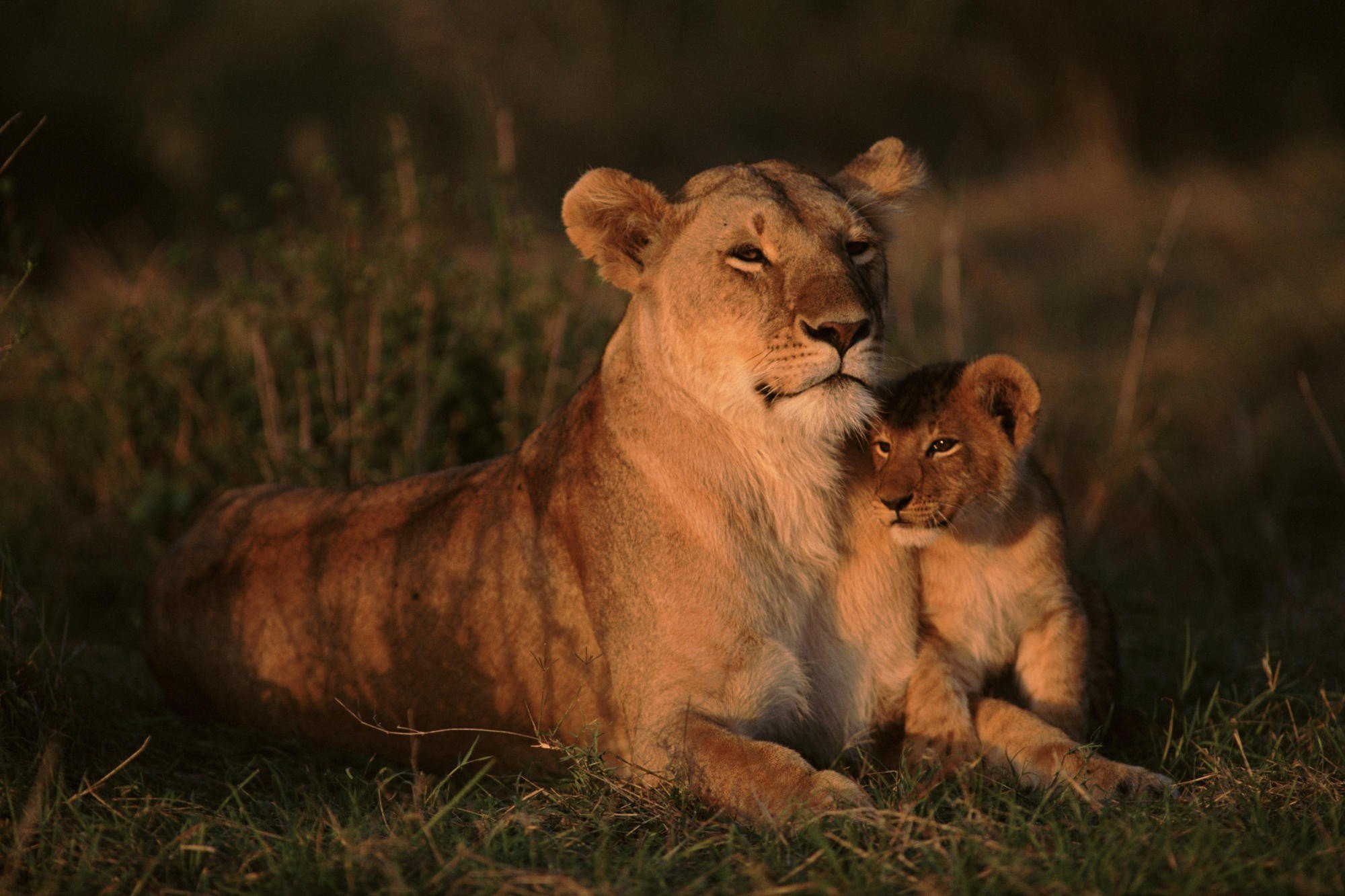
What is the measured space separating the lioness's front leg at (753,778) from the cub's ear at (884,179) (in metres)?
1.64

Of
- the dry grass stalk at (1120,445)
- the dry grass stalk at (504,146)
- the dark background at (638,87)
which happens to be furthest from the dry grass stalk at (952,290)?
the dark background at (638,87)

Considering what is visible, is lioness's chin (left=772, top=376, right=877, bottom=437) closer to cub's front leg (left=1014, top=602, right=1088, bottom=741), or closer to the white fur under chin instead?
the white fur under chin

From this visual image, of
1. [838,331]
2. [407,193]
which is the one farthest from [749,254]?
[407,193]

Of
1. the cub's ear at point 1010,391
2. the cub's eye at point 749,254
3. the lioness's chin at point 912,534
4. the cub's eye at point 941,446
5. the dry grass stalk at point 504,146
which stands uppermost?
the dry grass stalk at point 504,146

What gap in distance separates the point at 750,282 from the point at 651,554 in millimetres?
748

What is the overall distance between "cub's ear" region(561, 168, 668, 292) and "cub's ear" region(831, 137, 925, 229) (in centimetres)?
63

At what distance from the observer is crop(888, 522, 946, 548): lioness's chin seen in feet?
12.1

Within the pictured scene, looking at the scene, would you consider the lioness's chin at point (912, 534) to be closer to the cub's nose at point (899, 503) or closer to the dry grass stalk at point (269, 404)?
the cub's nose at point (899, 503)

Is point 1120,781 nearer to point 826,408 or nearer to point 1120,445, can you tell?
point 826,408

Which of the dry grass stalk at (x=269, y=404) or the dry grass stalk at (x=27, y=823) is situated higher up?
the dry grass stalk at (x=269, y=404)

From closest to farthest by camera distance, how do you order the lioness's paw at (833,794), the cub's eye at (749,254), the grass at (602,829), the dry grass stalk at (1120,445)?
the grass at (602,829), the lioness's paw at (833,794), the cub's eye at (749,254), the dry grass stalk at (1120,445)

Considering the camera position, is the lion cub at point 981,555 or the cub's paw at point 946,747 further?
the lion cub at point 981,555

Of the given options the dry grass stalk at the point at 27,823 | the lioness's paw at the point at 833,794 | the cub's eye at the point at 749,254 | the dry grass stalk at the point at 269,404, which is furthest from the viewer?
the dry grass stalk at the point at 269,404

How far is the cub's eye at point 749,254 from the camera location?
141 inches
